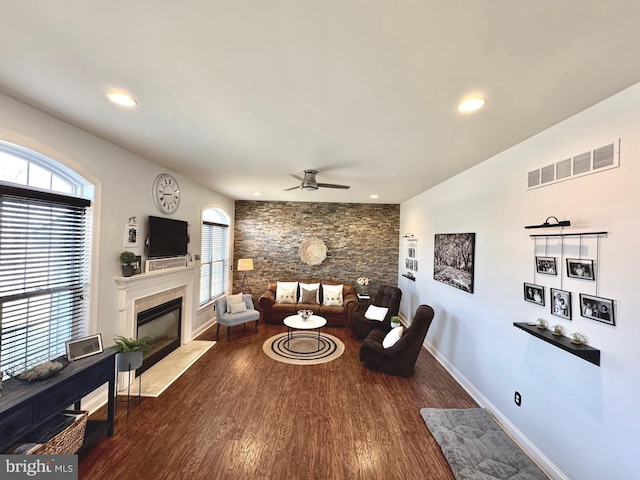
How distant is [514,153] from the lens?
2533mm

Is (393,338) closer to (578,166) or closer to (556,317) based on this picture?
(556,317)

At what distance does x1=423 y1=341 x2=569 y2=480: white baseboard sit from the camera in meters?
2.03

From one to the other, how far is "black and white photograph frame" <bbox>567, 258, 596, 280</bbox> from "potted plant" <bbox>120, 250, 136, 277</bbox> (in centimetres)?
422

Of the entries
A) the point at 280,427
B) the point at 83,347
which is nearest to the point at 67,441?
the point at 83,347

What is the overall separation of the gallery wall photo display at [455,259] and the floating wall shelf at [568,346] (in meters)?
1.10

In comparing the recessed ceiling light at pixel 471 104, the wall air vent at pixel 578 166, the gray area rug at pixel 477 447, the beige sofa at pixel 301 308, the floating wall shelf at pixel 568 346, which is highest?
the recessed ceiling light at pixel 471 104

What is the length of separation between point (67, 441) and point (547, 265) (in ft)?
13.2

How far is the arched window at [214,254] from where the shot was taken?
518 cm

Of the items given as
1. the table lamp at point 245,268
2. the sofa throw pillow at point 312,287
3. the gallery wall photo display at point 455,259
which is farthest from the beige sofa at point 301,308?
the gallery wall photo display at point 455,259

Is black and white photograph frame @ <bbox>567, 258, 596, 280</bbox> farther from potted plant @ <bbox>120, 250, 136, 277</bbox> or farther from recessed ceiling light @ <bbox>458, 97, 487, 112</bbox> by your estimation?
potted plant @ <bbox>120, 250, 136, 277</bbox>

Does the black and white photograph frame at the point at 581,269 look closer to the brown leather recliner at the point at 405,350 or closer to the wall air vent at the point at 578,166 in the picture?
the wall air vent at the point at 578,166

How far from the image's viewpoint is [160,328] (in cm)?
384

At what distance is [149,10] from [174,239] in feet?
10.8

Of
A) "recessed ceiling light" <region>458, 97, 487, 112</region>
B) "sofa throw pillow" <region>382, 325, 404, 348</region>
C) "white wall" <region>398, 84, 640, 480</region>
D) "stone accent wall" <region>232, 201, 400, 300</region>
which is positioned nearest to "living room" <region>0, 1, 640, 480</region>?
"white wall" <region>398, 84, 640, 480</region>
